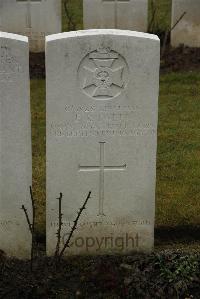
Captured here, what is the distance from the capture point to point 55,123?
15.5 feet

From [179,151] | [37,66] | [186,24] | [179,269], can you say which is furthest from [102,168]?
[186,24]

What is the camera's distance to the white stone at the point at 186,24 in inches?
404

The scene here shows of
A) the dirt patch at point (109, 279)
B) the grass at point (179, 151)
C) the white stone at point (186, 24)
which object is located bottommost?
the dirt patch at point (109, 279)

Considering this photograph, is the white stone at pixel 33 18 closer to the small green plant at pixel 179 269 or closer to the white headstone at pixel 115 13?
the white headstone at pixel 115 13

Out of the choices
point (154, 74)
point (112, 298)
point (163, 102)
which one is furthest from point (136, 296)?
point (163, 102)

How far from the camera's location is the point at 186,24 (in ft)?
34.3

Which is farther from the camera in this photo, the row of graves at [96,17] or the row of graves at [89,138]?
the row of graves at [96,17]

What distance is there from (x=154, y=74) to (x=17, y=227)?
1.51 m

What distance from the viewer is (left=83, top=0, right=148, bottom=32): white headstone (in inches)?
408

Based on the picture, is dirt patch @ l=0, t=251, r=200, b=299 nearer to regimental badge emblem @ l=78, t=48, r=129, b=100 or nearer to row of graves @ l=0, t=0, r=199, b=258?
row of graves @ l=0, t=0, r=199, b=258

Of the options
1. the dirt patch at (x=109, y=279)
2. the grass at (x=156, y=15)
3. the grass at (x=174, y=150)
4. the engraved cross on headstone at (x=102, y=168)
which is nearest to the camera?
the dirt patch at (x=109, y=279)

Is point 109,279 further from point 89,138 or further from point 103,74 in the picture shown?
point 103,74

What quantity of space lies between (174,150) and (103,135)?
2.37m

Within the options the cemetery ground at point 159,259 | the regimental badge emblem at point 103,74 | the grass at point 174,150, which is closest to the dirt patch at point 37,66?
the grass at point 174,150
